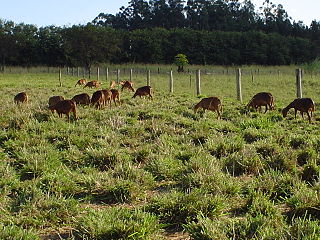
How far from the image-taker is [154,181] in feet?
18.4

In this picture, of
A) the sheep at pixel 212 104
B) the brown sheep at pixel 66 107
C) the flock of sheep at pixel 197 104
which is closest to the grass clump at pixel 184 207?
the brown sheep at pixel 66 107

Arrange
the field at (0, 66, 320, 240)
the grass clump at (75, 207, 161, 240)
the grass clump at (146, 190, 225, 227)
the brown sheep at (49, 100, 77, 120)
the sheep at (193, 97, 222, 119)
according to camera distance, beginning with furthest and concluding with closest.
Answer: the sheep at (193, 97, 222, 119), the brown sheep at (49, 100, 77, 120), the grass clump at (146, 190, 225, 227), the field at (0, 66, 320, 240), the grass clump at (75, 207, 161, 240)

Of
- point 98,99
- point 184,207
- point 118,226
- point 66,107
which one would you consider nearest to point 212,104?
point 98,99

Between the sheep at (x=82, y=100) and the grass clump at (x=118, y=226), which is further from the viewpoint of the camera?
the sheep at (x=82, y=100)

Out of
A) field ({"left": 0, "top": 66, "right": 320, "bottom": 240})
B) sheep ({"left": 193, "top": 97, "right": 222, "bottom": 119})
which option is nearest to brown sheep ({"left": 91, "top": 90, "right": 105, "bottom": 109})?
field ({"left": 0, "top": 66, "right": 320, "bottom": 240})

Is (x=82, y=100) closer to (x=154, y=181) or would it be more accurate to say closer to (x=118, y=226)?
(x=154, y=181)

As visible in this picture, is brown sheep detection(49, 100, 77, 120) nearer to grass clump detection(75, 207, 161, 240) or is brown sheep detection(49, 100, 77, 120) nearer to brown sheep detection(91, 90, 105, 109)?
brown sheep detection(91, 90, 105, 109)

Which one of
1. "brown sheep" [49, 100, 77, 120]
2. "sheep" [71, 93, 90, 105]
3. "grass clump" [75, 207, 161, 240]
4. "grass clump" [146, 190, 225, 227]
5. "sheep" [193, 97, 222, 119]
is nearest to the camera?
"grass clump" [75, 207, 161, 240]

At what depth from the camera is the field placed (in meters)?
3.96

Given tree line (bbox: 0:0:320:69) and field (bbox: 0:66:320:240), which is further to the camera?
tree line (bbox: 0:0:320:69)

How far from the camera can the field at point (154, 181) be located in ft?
13.0

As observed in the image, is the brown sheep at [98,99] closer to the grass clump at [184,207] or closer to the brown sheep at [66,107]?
the brown sheep at [66,107]

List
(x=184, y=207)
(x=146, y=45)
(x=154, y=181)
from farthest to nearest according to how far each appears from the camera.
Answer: (x=146, y=45)
(x=154, y=181)
(x=184, y=207)

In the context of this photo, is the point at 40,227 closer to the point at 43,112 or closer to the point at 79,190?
the point at 79,190
